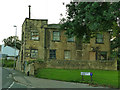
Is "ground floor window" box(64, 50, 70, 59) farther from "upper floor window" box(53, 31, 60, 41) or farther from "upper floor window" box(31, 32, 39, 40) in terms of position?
"upper floor window" box(31, 32, 39, 40)

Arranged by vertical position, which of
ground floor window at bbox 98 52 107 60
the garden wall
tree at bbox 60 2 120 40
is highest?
tree at bbox 60 2 120 40

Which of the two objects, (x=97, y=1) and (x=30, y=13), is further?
(x=30, y=13)

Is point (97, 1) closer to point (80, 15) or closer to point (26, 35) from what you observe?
point (80, 15)

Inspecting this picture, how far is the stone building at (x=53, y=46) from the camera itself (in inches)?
1455

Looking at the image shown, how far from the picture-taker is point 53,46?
1458 inches

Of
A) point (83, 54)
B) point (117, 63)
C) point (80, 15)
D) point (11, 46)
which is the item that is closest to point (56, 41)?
point (83, 54)

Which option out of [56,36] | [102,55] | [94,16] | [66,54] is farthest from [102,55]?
[94,16]

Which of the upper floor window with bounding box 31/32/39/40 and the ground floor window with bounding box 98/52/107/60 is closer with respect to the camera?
the ground floor window with bounding box 98/52/107/60

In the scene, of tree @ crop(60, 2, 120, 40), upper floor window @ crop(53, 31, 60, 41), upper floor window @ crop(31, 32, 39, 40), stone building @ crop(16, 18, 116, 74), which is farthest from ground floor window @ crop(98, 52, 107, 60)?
tree @ crop(60, 2, 120, 40)

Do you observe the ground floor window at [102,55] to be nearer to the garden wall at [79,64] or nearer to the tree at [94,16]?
the garden wall at [79,64]

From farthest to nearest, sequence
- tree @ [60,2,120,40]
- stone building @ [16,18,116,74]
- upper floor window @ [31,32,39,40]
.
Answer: upper floor window @ [31,32,39,40]
stone building @ [16,18,116,74]
tree @ [60,2,120,40]

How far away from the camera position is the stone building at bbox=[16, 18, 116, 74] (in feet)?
121

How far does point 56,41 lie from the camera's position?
3712cm

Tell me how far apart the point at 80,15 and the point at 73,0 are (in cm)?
173
